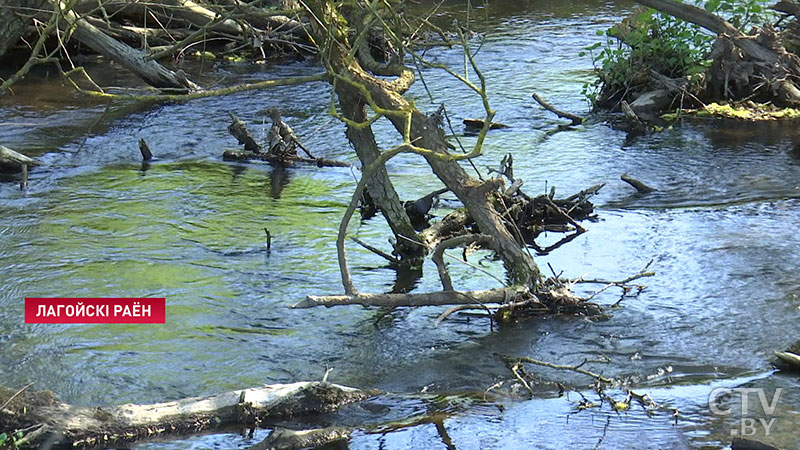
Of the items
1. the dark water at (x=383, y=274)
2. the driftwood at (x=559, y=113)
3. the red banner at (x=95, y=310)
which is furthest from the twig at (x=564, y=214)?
the driftwood at (x=559, y=113)

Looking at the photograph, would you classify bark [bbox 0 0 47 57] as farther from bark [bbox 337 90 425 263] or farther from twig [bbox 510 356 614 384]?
twig [bbox 510 356 614 384]

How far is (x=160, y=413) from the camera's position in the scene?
217 inches

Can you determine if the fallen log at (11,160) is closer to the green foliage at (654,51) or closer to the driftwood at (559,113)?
the driftwood at (559,113)

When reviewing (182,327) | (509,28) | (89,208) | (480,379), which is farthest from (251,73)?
(480,379)

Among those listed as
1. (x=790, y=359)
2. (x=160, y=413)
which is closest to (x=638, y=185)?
(x=790, y=359)

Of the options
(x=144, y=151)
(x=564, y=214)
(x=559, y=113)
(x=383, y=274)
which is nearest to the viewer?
(x=383, y=274)

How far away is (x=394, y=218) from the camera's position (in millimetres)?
7957

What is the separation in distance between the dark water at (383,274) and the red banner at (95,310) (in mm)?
111

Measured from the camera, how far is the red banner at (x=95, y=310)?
23.8ft

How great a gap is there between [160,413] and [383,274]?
2819mm

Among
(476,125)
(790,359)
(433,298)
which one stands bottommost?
(790,359)

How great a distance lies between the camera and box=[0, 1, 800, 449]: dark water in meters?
5.92

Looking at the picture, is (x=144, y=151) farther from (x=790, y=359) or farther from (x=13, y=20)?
(x=790, y=359)

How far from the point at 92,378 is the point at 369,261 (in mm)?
2636
